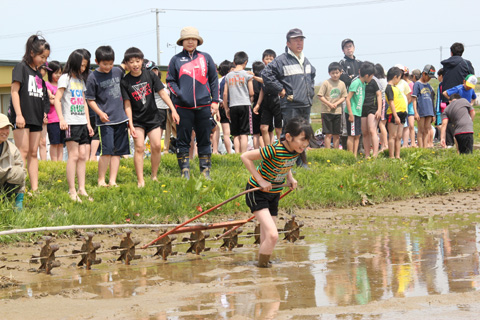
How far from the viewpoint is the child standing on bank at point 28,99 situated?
Result: 8.88 m

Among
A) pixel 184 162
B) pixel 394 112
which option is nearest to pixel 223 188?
pixel 184 162

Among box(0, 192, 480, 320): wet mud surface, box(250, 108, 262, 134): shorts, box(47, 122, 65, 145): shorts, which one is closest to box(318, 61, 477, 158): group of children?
box(250, 108, 262, 134): shorts

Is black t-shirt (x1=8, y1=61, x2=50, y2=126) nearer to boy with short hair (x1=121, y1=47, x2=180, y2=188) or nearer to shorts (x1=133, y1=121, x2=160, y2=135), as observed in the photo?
boy with short hair (x1=121, y1=47, x2=180, y2=188)

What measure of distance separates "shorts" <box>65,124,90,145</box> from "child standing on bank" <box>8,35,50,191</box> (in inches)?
17.4

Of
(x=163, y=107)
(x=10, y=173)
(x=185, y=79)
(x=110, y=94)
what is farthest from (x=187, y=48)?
(x=10, y=173)

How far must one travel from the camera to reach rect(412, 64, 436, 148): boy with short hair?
17844 mm

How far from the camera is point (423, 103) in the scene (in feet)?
58.4

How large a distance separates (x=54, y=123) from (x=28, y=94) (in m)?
3.03

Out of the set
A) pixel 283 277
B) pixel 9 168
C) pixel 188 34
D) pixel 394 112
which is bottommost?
pixel 283 277

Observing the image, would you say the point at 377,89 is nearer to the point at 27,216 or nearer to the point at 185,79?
the point at 185,79

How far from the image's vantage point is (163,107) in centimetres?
1375

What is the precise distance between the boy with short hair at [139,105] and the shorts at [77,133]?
28.1 inches

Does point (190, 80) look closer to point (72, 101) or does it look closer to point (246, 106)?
point (72, 101)

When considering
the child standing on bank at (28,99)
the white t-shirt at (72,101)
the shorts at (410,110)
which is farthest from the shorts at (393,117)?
the child standing on bank at (28,99)
